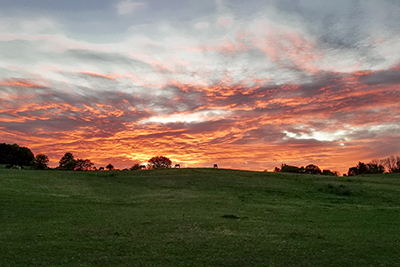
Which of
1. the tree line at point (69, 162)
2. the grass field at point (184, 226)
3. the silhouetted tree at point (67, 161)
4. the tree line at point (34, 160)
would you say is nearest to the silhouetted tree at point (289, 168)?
the tree line at point (69, 162)

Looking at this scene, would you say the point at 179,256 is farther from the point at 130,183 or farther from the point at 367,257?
the point at 130,183

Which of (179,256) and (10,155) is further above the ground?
Answer: (10,155)

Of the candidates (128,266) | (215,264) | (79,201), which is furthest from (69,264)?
(79,201)

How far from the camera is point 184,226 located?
1828cm

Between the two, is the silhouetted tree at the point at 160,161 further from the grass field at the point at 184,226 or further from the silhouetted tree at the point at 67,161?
the grass field at the point at 184,226

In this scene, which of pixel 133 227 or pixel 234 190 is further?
pixel 234 190

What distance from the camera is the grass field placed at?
12.2 metres

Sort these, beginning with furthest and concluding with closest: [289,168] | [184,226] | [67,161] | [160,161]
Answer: [160,161] < [67,161] < [289,168] < [184,226]

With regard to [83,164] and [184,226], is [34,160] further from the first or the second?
[184,226]

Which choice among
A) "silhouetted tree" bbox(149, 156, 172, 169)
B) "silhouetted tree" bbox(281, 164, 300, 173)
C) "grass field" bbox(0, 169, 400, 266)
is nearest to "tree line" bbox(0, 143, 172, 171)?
"silhouetted tree" bbox(149, 156, 172, 169)

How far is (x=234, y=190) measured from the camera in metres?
40.5

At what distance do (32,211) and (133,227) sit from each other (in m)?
10.3

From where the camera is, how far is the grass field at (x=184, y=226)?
39.9ft

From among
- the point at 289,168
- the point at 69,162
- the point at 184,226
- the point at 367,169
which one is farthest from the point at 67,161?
the point at 367,169
